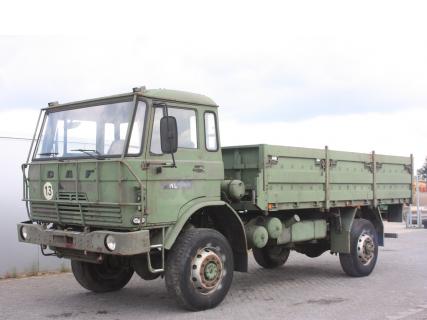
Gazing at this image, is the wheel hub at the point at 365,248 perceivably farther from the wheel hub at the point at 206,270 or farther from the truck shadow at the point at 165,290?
the wheel hub at the point at 206,270

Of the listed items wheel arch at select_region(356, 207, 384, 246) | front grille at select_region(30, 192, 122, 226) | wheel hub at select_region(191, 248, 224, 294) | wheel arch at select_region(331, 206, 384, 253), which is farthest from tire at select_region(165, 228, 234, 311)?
wheel arch at select_region(356, 207, 384, 246)

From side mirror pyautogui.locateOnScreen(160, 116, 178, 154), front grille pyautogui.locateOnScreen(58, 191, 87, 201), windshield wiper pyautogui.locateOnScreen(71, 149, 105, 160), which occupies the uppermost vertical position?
side mirror pyautogui.locateOnScreen(160, 116, 178, 154)

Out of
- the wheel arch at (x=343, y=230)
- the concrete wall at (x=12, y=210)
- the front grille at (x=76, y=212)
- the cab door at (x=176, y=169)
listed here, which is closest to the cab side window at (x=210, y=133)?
the cab door at (x=176, y=169)

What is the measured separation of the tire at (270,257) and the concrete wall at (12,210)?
4055 mm

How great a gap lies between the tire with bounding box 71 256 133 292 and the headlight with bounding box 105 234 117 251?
1.46 meters

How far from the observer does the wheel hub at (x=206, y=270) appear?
7.13 meters

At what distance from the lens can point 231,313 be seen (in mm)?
7191

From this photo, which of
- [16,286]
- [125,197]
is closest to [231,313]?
[125,197]

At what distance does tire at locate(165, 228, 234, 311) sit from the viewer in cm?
696

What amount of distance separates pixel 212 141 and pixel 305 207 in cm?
215

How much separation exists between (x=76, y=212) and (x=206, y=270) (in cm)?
177

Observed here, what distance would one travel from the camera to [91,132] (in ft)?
24.1

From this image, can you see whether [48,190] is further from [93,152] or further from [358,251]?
[358,251]

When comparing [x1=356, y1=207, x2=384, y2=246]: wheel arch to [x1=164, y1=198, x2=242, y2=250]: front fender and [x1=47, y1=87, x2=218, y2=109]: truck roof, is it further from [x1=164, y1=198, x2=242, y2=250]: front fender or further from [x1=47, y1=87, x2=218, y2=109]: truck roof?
[x1=47, y1=87, x2=218, y2=109]: truck roof
